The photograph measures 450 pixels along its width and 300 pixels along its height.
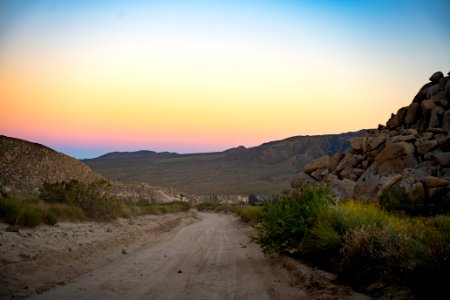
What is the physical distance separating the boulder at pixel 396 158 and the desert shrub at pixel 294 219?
7.89 metres

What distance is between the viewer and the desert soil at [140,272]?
311 inches

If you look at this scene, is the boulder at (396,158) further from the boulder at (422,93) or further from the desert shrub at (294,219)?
the desert shrub at (294,219)

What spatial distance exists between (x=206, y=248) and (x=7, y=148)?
36543 millimetres

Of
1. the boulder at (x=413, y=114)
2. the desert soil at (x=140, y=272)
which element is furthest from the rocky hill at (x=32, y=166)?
the boulder at (x=413, y=114)

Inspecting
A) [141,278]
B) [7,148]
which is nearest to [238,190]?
[7,148]

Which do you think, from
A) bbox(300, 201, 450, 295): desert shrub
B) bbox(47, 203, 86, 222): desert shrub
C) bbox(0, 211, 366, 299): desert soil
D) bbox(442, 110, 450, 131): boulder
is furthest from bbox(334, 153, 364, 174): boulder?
bbox(47, 203, 86, 222): desert shrub

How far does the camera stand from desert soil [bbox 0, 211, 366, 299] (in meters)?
7.90

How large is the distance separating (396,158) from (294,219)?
10.0m

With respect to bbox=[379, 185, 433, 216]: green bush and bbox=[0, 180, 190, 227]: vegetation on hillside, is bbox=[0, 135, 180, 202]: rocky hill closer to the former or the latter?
bbox=[0, 180, 190, 227]: vegetation on hillside

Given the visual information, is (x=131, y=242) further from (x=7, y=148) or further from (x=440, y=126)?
(x=7, y=148)

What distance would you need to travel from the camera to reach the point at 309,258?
1099 centimetres

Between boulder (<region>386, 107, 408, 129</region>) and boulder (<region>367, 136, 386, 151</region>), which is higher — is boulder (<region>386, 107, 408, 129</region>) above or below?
above

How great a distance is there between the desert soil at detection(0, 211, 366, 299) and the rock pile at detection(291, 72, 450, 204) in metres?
5.91

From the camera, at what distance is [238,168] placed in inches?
5064
